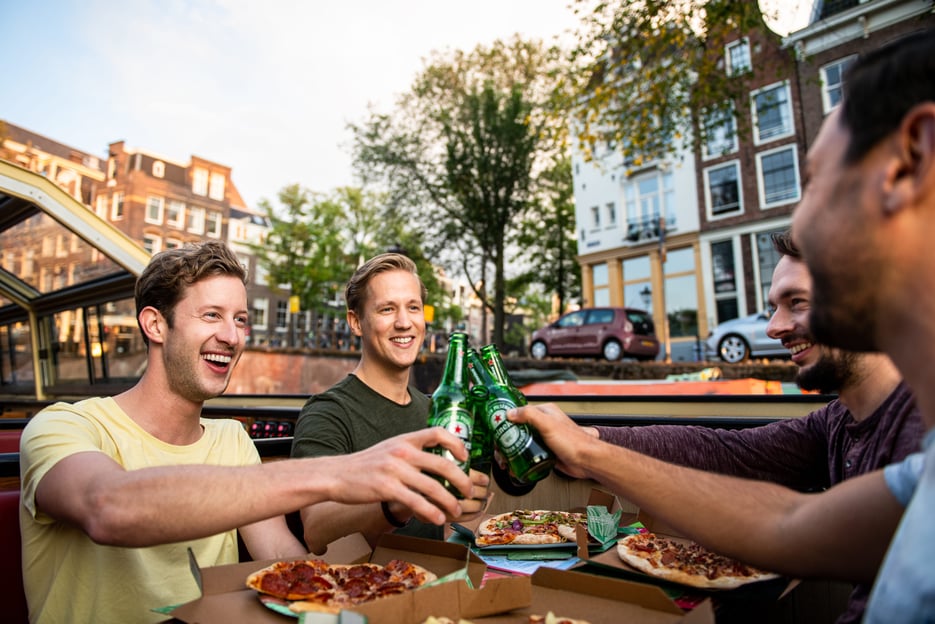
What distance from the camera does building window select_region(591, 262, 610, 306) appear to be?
28172 millimetres

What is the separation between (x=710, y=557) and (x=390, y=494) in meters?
1.02

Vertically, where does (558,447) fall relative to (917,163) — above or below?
below

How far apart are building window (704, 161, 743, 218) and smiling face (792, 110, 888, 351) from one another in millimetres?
25332

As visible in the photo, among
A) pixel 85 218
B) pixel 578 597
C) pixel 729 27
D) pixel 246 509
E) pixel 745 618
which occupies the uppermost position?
pixel 729 27

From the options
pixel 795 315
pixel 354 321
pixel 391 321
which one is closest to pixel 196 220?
pixel 354 321

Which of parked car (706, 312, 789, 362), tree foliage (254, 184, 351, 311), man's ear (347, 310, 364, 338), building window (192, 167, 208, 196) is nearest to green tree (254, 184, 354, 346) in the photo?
tree foliage (254, 184, 351, 311)

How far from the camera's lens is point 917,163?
0.84 m

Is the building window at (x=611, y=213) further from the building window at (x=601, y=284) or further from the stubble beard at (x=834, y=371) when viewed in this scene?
the stubble beard at (x=834, y=371)

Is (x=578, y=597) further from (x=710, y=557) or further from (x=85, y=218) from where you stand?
(x=85, y=218)

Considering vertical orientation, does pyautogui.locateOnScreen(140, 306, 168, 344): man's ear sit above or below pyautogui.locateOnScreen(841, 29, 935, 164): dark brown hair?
below

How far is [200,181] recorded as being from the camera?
36688 mm

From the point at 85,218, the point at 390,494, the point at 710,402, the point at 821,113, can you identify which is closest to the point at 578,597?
the point at 390,494

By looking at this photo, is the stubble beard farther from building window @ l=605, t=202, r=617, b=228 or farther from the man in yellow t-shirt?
building window @ l=605, t=202, r=617, b=228

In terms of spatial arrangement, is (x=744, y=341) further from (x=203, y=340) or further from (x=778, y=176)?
(x=203, y=340)
